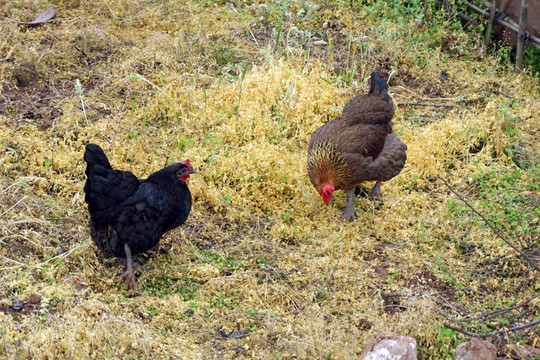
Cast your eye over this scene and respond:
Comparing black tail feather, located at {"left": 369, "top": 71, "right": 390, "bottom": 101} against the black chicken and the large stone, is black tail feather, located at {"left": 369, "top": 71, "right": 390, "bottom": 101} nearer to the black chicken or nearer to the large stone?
the black chicken

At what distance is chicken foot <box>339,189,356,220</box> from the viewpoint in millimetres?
5335

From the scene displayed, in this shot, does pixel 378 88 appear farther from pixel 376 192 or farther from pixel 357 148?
pixel 376 192

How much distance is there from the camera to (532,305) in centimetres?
412

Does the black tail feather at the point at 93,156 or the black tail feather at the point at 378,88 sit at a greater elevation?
the black tail feather at the point at 93,156

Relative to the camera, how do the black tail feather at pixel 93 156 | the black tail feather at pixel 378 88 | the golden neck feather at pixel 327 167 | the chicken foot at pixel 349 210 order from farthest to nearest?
the black tail feather at pixel 378 88 < the chicken foot at pixel 349 210 < the golden neck feather at pixel 327 167 < the black tail feather at pixel 93 156

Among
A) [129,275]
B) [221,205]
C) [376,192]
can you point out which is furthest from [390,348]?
[376,192]

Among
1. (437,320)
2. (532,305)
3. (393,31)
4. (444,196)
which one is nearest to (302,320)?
(437,320)

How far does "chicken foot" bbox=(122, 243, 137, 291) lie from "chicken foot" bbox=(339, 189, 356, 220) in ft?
6.39

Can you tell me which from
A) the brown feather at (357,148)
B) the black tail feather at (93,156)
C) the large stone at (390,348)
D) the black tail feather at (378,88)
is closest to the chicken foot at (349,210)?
the brown feather at (357,148)

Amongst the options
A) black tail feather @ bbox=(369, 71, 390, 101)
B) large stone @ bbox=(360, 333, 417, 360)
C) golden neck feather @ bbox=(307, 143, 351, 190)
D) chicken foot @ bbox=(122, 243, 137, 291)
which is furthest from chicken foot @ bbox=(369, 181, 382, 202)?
chicken foot @ bbox=(122, 243, 137, 291)

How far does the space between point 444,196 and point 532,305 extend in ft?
5.25

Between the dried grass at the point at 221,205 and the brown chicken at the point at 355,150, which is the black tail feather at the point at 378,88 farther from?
the dried grass at the point at 221,205

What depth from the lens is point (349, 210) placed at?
536cm

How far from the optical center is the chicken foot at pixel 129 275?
14.0 ft
